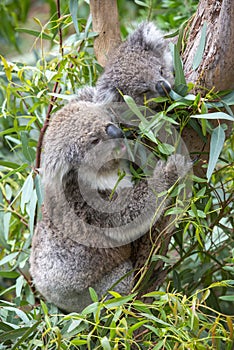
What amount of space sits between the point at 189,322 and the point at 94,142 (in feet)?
2.29

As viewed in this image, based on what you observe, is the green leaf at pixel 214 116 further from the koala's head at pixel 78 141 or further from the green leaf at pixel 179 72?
the koala's head at pixel 78 141

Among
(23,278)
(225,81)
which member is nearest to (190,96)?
(225,81)

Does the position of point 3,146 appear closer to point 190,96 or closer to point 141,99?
point 141,99

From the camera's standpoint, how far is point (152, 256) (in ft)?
5.59

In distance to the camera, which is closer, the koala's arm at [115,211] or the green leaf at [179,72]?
the green leaf at [179,72]

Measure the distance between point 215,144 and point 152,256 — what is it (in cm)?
38

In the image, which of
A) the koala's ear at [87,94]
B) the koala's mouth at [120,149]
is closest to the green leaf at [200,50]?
the koala's mouth at [120,149]

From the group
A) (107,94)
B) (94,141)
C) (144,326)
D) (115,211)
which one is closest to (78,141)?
(94,141)

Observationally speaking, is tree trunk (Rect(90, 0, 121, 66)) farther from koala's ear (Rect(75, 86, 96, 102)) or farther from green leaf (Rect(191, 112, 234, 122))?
green leaf (Rect(191, 112, 234, 122))

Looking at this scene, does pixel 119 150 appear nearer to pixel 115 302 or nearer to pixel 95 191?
pixel 95 191

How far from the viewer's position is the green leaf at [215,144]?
1.61 metres

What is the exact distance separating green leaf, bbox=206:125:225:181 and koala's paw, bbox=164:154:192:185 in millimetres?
136

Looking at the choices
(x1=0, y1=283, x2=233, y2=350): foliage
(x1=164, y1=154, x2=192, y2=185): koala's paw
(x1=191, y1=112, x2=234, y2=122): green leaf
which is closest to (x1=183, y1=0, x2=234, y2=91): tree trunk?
(x1=191, y1=112, x2=234, y2=122): green leaf

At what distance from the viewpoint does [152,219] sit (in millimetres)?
1808
